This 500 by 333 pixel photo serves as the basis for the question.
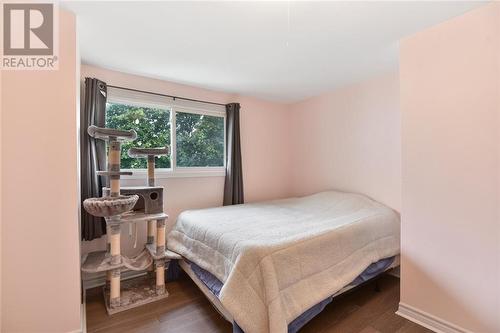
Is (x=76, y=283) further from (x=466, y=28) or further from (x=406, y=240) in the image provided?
(x=466, y=28)

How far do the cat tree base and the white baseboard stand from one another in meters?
2.00

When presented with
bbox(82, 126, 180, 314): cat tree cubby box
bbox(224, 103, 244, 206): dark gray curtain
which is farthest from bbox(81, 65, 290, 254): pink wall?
bbox(82, 126, 180, 314): cat tree cubby box

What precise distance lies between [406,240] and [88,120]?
2973 millimetres

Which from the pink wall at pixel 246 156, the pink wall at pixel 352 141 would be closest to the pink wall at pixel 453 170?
the pink wall at pixel 352 141

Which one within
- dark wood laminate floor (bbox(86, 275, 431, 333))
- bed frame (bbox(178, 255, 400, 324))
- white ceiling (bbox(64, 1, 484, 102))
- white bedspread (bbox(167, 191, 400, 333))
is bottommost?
dark wood laminate floor (bbox(86, 275, 431, 333))

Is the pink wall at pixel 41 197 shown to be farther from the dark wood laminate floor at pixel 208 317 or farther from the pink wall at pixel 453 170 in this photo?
the pink wall at pixel 453 170

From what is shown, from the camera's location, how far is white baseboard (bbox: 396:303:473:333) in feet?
5.01

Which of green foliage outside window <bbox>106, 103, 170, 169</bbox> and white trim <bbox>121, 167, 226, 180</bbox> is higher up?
green foliage outside window <bbox>106, 103, 170, 169</bbox>

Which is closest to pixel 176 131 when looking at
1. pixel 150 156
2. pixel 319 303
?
pixel 150 156

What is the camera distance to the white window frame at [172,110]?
2.46m

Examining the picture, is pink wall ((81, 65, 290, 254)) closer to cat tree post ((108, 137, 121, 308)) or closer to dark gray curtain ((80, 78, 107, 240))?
dark gray curtain ((80, 78, 107, 240))

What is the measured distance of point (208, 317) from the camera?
5.85ft

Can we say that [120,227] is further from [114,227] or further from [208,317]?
[208,317]

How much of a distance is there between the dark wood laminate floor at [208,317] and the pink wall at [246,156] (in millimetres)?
768
